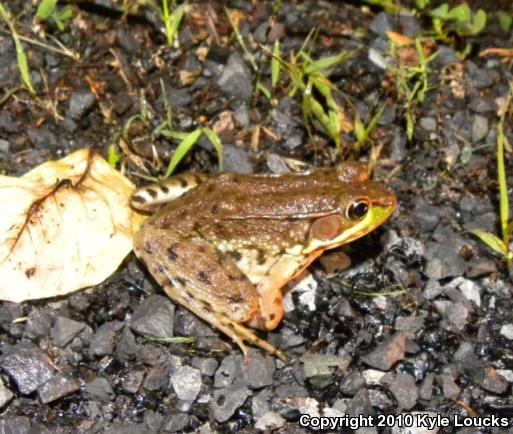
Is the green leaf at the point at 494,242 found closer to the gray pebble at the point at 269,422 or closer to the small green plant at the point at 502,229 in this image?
the small green plant at the point at 502,229

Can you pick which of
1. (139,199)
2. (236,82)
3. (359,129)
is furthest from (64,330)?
(359,129)

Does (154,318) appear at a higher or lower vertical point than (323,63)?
lower

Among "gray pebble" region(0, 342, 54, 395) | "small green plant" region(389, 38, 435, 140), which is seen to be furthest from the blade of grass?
"gray pebble" region(0, 342, 54, 395)

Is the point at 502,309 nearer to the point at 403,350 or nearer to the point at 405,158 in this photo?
the point at 403,350

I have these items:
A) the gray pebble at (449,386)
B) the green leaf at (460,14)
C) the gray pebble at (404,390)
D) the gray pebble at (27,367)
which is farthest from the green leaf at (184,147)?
the green leaf at (460,14)

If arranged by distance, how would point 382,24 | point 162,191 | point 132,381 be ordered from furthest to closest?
point 382,24
point 162,191
point 132,381

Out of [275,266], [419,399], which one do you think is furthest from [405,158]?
[419,399]

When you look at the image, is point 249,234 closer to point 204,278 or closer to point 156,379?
point 204,278
